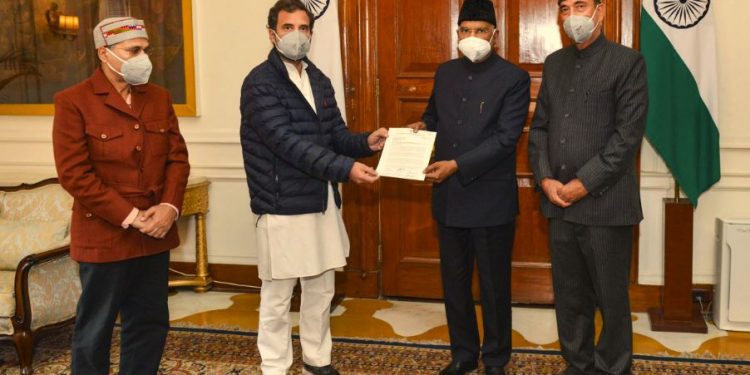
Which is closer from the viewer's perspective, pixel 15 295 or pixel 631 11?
pixel 15 295

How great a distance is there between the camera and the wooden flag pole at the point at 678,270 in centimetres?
395

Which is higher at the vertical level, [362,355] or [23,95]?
[23,95]

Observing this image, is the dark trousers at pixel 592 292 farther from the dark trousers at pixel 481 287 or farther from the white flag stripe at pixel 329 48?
the white flag stripe at pixel 329 48

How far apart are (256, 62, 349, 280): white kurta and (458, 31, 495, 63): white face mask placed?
67cm

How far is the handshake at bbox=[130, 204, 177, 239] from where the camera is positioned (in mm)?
2781

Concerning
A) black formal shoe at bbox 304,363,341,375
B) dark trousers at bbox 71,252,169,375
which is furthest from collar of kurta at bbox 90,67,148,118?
black formal shoe at bbox 304,363,341,375

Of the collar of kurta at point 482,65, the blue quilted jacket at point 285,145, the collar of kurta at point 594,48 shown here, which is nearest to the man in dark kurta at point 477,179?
the collar of kurta at point 482,65

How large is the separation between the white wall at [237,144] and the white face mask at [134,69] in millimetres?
1999

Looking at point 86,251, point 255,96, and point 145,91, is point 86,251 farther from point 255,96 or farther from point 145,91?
point 255,96

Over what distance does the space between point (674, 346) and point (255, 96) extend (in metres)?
2.41

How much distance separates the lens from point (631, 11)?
4137mm

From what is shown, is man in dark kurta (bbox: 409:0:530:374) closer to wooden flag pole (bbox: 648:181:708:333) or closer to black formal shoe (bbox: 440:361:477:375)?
black formal shoe (bbox: 440:361:477:375)

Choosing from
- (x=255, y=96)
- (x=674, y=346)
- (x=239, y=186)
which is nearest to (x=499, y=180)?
(x=255, y=96)

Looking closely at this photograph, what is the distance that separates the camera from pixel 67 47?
198 inches
